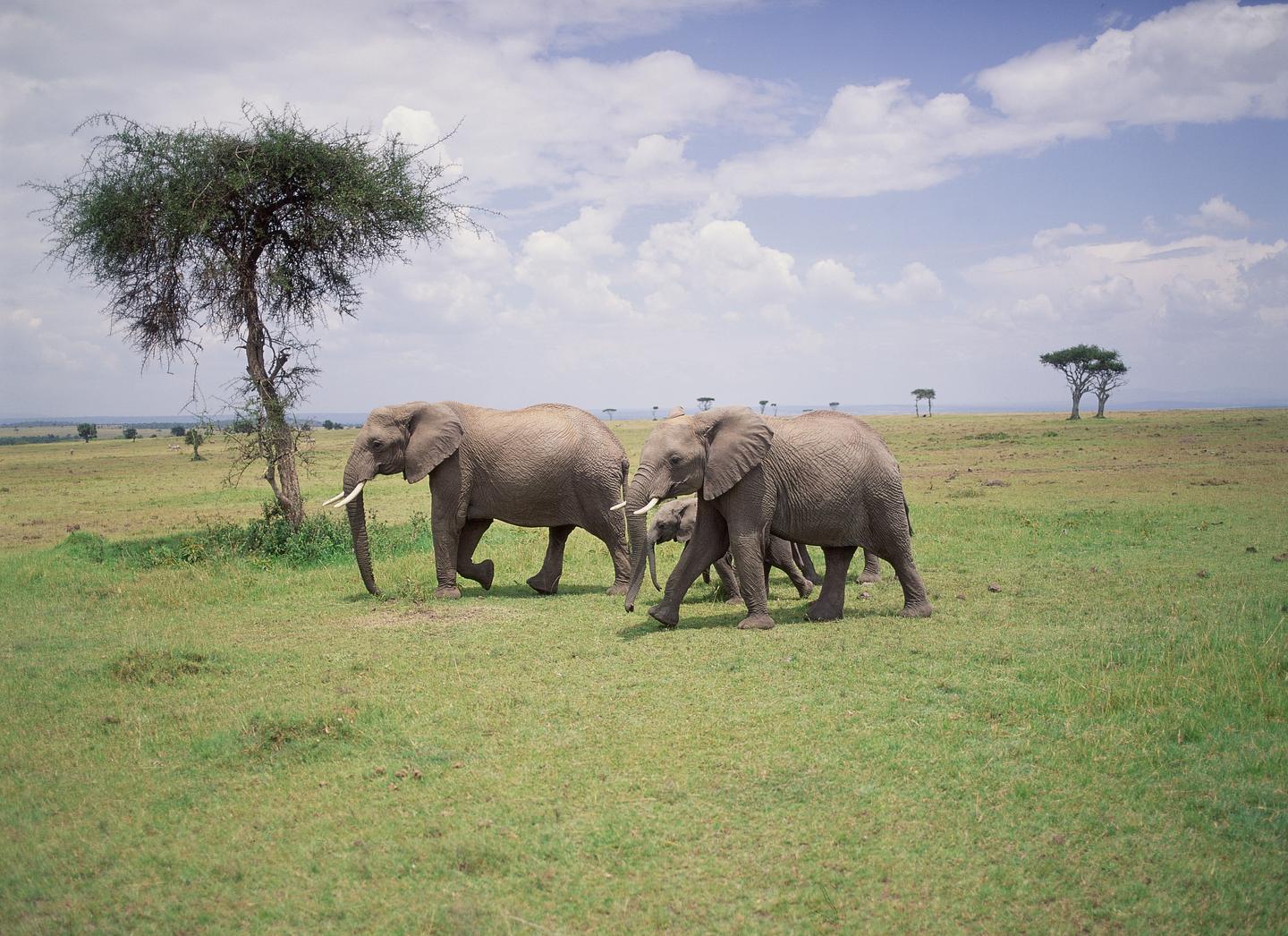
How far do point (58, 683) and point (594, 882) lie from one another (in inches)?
257

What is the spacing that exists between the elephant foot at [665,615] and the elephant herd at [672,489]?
0.05 feet

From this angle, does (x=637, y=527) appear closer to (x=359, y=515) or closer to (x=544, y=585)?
(x=544, y=585)

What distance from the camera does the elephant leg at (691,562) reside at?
1051 centimetres

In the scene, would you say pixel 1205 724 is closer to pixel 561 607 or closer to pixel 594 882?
pixel 594 882

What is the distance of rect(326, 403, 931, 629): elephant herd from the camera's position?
1024cm

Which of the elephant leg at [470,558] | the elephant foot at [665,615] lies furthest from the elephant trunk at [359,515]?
the elephant foot at [665,615]

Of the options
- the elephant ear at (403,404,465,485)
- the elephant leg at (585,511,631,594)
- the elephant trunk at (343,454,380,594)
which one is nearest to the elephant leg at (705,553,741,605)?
the elephant leg at (585,511,631,594)

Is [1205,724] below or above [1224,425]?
below

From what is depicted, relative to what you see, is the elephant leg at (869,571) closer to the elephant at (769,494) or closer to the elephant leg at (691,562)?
the elephant at (769,494)

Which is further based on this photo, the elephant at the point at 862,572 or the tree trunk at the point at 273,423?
the tree trunk at the point at 273,423

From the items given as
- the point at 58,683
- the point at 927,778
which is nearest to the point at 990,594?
the point at 927,778

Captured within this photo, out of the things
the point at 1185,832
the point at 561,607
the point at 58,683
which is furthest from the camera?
the point at 561,607

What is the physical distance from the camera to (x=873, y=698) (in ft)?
25.6

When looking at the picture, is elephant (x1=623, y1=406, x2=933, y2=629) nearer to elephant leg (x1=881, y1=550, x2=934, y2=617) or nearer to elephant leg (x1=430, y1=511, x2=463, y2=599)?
elephant leg (x1=881, y1=550, x2=934, y2=617)
